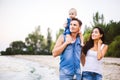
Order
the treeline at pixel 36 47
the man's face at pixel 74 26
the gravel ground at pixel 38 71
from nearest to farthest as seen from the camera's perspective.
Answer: the man's face at pixel 74 26
the gravel ground at pixel 38 71
the treeline at pixel 36 47

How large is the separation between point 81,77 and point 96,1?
540cm

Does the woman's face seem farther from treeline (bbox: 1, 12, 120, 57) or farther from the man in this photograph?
treeline (bbox: 1, 12, 120, 57)

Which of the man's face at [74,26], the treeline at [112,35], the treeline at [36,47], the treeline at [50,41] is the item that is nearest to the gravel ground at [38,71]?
the treeline at [50,41]

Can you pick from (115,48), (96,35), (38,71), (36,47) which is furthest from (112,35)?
(96,35)

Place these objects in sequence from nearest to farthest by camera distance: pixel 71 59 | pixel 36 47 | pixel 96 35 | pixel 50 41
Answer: pixel 71 59 < pixel 96 35 < pixel 36 47 < pixel 50 41

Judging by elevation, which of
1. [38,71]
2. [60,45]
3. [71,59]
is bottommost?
[38,71]

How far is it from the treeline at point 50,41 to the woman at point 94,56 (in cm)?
643

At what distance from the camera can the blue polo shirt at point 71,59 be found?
2236mm

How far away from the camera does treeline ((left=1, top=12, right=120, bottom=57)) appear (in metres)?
11.7

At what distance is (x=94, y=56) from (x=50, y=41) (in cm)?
1366

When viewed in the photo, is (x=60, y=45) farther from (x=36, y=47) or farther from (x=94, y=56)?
(x=36, y=47)

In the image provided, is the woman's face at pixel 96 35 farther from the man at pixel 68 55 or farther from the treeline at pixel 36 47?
the treeline at pixel 36 47

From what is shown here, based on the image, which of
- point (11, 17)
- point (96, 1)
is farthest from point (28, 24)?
point (96, 1)

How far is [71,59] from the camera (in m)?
2.26
